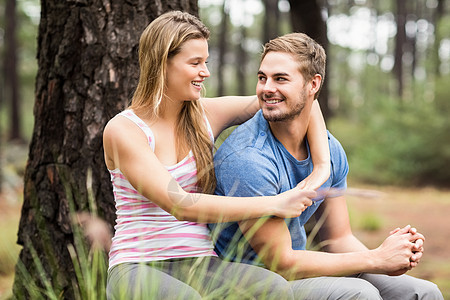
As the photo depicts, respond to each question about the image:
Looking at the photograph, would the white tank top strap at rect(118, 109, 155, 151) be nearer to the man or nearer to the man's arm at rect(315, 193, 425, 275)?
the man

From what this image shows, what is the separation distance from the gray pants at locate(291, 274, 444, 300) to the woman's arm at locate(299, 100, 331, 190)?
41 cm

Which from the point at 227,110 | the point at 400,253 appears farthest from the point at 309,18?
the point at 400,253

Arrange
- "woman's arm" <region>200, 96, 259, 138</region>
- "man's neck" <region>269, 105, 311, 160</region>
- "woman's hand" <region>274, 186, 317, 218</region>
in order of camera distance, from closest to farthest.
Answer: "woman's hand" <region>274, 186, 317, 218</region>
"man's neck" <region>269, 105, 311, 160</region>
"woman's arm" <region>200, 96, 259, 138</region>

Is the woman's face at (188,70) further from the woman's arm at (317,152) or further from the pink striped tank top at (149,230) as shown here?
the woman's arm at (317,152)

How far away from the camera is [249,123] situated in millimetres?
2605

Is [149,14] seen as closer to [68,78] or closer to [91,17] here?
[91,17]

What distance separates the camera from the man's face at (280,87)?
→ 250cm

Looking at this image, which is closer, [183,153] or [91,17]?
[183,153]

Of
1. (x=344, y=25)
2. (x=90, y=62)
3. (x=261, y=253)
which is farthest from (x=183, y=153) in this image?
(x=344, y=25)

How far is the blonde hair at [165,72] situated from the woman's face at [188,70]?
0.03 metres

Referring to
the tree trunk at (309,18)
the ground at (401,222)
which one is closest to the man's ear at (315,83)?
the ground at (401,222)

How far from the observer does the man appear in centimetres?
228

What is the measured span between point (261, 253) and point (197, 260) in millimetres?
274

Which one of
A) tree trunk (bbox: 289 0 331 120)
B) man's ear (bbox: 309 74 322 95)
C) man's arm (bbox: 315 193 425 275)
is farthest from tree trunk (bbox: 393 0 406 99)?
man's ear (bbox: 309 74 322 95)
